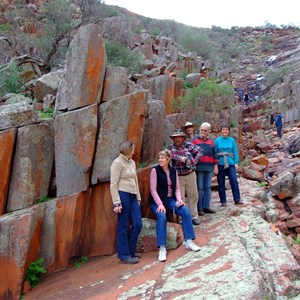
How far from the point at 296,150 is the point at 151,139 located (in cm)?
1093

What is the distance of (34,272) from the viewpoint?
6.44 metres

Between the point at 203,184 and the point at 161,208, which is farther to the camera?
the point at 203,184

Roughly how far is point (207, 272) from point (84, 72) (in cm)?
428

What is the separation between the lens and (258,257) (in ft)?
17.7

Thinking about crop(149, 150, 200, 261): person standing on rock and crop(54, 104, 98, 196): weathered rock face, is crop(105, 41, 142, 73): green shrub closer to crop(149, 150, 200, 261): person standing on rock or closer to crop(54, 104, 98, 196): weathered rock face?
crop(54, 104, 98, 196): weathered rock face

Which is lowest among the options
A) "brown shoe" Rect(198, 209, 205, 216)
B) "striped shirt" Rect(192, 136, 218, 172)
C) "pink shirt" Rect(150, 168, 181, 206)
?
"brown shoe" Rect(198, 209, 205, 216)

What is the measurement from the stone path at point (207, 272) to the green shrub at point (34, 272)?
0.46 feet

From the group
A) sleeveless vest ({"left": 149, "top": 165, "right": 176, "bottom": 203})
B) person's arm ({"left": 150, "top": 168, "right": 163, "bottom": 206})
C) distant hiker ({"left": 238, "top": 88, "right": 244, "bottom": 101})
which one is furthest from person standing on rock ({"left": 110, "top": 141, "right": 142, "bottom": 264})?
distant hiker ({"left": 238, "top": 88, "right": 244, "bottom": 101})

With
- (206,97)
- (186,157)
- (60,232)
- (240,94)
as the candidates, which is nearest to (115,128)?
(186,157)

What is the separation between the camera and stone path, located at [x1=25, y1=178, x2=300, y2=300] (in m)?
4.65

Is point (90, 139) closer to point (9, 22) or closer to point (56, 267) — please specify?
point (56, 267)

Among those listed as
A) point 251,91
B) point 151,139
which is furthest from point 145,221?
point 251,91

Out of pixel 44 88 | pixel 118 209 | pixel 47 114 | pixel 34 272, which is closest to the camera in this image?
pixel 118 209

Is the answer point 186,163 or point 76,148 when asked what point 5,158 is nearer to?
point 76,148
